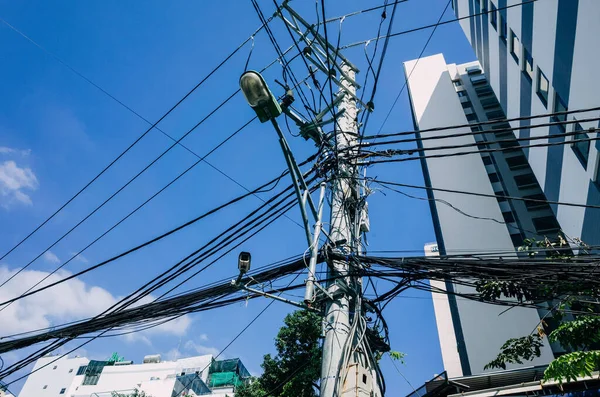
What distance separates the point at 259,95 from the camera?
330 centimetres

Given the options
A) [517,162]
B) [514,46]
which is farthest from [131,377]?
[514,46]

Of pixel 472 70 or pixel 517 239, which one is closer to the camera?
pixel 517 239

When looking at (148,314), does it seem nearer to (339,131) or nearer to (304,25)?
(339,131)

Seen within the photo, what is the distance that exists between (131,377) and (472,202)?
35.4 m

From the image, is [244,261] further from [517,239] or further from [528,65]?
[517,239]

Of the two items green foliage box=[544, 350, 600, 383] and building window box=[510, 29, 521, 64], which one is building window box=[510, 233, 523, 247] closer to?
building window box=[510, 29, 521, 64]

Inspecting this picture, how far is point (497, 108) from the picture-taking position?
34969 millimetres

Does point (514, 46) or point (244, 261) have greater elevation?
point (514, 46)

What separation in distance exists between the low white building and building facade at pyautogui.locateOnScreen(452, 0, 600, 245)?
31.4m

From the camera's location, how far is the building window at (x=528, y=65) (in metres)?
15.3

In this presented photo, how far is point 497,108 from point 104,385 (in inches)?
1812

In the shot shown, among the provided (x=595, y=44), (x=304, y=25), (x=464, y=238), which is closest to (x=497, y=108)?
(x=464, y=238)

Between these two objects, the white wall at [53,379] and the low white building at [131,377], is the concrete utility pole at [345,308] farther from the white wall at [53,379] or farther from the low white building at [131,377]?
the white wall at [53,379]

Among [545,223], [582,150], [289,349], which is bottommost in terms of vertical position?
[289,349]
